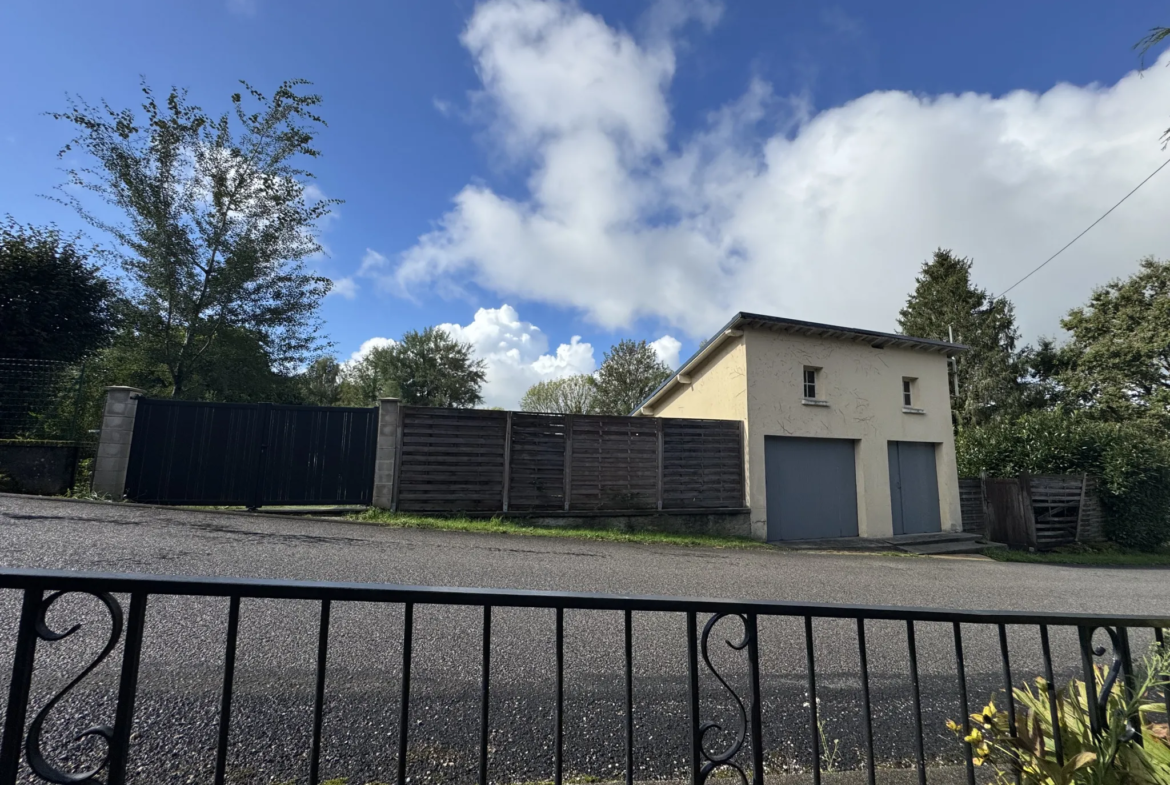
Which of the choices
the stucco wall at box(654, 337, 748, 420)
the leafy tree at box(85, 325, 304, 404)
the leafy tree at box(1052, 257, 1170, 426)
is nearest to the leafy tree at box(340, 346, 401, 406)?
the leafy tree at box(85, 325, 304, 404)

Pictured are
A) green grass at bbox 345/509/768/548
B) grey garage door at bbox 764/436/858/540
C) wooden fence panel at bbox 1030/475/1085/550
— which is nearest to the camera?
green grass at bbox 345/509/768/548

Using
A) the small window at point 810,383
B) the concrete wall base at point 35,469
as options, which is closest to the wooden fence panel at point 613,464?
the small window at point 810,383

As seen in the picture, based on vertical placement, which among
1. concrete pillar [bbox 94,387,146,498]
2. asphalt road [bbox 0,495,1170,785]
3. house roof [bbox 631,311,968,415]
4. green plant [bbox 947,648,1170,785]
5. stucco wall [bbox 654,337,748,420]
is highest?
house roof [bbox 631,311,968,415]

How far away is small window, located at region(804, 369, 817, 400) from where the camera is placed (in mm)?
12633

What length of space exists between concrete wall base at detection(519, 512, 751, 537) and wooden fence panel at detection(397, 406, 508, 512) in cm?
106

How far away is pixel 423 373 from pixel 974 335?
2988cm

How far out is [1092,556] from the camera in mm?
11875

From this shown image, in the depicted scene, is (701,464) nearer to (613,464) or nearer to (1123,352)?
(613,464)

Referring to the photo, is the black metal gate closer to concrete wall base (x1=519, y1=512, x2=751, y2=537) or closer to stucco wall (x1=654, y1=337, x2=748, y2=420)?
concrete wall base (x1=519, y1=512, x2=751, y2=537)

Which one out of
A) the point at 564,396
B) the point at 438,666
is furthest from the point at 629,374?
the point at 438,666

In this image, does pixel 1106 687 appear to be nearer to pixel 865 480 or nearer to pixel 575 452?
pixel 575 452

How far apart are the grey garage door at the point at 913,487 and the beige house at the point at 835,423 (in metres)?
0.03

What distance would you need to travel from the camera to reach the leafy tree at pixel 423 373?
32094mm

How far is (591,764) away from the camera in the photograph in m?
2.48
